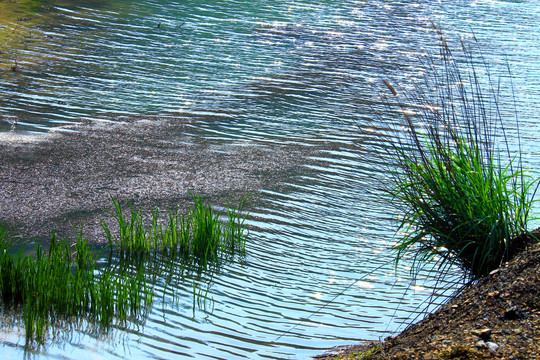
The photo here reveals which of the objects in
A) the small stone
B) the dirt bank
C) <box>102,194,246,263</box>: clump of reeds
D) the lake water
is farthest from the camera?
<box>102,194,246,263</box>: clump of reeds

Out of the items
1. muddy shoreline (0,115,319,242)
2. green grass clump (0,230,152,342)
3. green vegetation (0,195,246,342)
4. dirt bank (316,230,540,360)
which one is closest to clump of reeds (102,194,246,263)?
green vegetation (0,195,246,342)

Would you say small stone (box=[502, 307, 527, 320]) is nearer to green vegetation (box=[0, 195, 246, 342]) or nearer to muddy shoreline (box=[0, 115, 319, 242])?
green vegetation (box=[0, 195, 246, 342])

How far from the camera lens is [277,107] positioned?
9.68 metres

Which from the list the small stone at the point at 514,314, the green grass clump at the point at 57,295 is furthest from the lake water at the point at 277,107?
the small stone at the point at 514,314

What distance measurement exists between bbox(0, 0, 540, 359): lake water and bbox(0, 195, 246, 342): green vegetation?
161 mm

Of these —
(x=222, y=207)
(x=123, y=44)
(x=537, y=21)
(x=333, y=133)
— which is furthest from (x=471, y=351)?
(x=537, y=21)

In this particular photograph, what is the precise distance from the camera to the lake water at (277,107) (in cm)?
402

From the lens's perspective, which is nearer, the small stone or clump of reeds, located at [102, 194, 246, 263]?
the small stone

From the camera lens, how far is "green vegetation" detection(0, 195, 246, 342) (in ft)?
12.5

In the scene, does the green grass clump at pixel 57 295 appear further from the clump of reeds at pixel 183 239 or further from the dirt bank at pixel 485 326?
the dirt bank at pixel 485 326

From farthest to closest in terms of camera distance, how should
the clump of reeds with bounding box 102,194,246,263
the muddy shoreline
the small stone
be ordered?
the muddy shoreline
the clump of reeds with bounding box 102,194,246,263
the small stone

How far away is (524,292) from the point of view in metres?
3.46

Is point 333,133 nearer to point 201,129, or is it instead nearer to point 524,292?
point 201,129

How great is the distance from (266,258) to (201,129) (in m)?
3.78
